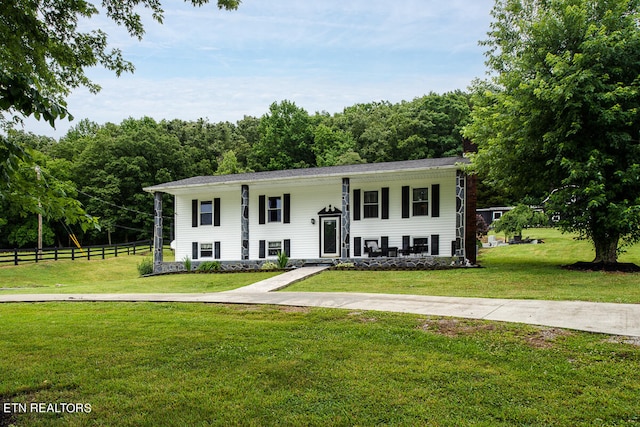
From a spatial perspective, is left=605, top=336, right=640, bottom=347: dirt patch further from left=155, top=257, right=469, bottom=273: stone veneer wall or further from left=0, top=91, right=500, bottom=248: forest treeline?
left=0, top=91, right=500, bottom=248: forest treeline

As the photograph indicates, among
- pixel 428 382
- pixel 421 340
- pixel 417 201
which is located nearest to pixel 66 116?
pixel 428 382

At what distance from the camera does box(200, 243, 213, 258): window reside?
69.9 feet

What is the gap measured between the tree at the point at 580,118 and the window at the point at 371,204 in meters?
5.25

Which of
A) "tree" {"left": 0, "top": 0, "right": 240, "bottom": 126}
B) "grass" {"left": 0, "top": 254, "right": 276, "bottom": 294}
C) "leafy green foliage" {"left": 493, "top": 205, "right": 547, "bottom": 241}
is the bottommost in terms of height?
"grass" {"left": 0, "top": 254, "right": 276, "bottom": 294}

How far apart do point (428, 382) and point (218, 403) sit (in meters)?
1.93

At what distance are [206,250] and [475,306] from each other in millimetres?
16256

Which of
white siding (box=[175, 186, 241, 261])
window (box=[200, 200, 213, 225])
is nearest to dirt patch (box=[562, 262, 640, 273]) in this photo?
white siding (box=[175, 186, 241, 261])

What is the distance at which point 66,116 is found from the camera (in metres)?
3.25

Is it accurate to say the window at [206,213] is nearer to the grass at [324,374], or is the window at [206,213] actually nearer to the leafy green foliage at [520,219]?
the leafy green foliage at [520,219]

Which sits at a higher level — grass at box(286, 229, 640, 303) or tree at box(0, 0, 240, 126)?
tree at box(0, 0, 240, 126)

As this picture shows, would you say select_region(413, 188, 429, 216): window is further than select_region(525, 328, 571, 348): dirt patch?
Yes

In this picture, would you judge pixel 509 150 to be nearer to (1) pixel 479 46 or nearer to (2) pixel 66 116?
(1) pixel 479 46

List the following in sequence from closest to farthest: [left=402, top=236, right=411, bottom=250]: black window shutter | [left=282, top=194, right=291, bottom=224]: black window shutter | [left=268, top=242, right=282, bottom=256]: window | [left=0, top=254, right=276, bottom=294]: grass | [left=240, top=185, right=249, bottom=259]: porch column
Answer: [left=0, top=254, right=276, bottom=294]: grass → [left=402, top=236, right=411, bottom=250]: black window shutter → [left=240, top=185, right=249, bottom=259]: porch column → [left=282, top=194, right=291, bottom=224]: black window shutter → [left=268, top=242, right=282, bottom=256]: window

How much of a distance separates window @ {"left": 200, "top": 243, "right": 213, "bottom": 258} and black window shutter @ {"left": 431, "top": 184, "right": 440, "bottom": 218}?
1103 cm
